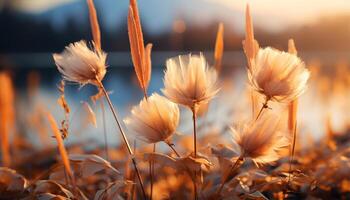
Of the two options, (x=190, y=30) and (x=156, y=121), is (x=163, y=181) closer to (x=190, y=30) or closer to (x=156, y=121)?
(x=156, y=121)

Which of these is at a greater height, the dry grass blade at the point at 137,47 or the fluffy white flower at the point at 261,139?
the dry grass blade at the point at 137,47

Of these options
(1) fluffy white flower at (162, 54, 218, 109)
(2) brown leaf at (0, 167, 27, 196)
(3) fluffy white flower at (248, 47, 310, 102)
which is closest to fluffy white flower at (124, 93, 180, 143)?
(1) fluffy white flower at (162, 54, 218, 109)

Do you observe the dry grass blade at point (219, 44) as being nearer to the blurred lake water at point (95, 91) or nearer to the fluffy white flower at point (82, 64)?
the blurred lake water at point (95, 91)

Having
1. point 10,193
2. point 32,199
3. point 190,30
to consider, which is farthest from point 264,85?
point 190,30

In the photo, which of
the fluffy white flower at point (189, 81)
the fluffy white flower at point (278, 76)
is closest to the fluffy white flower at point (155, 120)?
the fluffy white flower at point (189, 81)

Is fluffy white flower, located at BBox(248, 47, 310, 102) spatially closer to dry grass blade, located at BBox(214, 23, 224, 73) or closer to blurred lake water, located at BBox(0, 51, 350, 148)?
blurred lake water, located at BBox(0, 51, 350, 148)

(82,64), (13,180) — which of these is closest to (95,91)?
(13,180)
